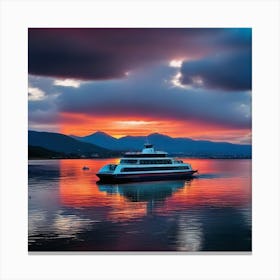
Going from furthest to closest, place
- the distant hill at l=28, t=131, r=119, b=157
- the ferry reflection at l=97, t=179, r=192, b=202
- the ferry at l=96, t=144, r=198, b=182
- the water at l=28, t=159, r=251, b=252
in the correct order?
the ferry at l=96, t=144, r=198, b=182
the ferry reflection at l=97, t=179, r=192, b=202
the distant hill at l=28, t=131, r=119, b=157
the water at l=28, t=159, r=251, b=252

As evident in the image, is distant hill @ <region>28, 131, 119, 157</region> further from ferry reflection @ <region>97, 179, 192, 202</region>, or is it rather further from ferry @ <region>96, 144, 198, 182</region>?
ferry @ <region>96, 144, 198, 182</region>

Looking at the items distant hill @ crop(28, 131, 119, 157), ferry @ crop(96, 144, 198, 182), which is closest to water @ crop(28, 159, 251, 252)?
distant hill @ crop(28, 131, 119, 157)

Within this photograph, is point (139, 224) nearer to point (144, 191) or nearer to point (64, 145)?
point (64, 145)

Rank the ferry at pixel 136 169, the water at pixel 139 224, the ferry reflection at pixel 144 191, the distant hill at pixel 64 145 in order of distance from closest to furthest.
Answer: the water at pixel 139 224
the distant hill at pixel 64 145
the ferry reflection at pixel 144 191
the ferry at pixel 136 169

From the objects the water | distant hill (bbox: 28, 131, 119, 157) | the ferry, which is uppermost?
distant hill (bbox: 28, 131, 119, 157)

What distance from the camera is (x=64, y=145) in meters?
9.13

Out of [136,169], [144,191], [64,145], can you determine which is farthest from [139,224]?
[136,169]

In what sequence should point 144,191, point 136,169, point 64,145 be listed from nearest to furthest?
point 64,145, point 144,191, point 136,169

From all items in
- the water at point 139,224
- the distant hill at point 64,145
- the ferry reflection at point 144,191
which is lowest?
the water at point 139,224

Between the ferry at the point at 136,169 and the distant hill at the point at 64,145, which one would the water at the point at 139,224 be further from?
the ferry at the point at 136,169

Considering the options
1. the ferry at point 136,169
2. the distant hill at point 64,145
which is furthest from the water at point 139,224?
the ferry at point 136,169

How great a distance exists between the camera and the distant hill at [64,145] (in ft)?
26.7

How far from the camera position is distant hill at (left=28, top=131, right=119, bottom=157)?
8141 mm
